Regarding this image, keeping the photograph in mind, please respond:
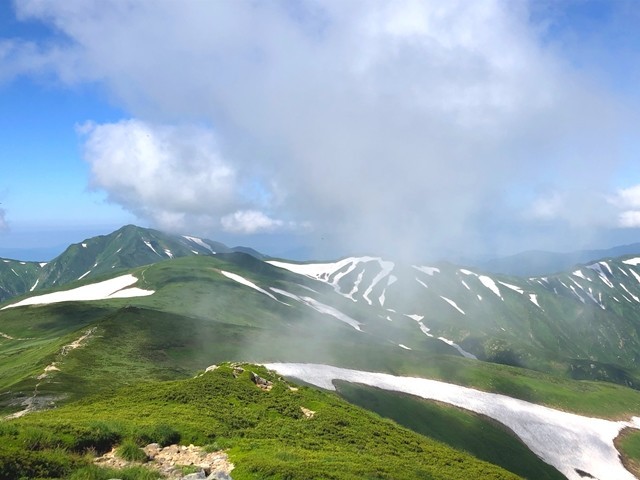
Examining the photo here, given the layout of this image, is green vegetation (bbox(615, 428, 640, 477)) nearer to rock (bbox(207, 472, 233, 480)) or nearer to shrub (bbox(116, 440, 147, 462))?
rock (bbox(207, 472, 233, 480))

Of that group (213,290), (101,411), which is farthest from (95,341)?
(213,290)

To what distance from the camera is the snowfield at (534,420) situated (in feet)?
287

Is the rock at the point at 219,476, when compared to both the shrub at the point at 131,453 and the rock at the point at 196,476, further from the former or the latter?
the shrub at the point at 131,453

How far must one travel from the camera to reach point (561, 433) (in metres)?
97.2

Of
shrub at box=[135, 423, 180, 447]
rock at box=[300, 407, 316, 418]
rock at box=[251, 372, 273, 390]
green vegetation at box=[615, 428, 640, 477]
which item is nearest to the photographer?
shrub at box=[135, 423, 180, 447]

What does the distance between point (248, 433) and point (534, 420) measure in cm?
A: 8973

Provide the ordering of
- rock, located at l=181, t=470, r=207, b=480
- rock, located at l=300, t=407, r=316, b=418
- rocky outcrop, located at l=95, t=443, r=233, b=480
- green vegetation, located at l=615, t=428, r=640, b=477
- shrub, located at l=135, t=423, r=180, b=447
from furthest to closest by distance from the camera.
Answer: green vegetation, located at l=615, t=428, r=640, b=477
rock, located at l=300, t=407, r=316, b=418
shrub, located at l=135, t=423, r=180, b=447
rocky outcrop, located at l=95, t=443, r=233, b=480
rock, located at l=181, t=470, r=207, b=480

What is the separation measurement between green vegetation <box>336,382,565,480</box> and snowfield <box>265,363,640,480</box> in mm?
5032

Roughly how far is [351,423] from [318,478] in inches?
716

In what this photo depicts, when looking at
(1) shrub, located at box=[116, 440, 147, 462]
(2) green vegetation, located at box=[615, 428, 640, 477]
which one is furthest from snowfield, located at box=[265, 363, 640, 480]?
(1) shrub, located at box=[116, 440, 147, 462]

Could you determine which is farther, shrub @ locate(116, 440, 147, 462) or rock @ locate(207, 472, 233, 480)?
shrub @ locate(116, 440, 147, 462)

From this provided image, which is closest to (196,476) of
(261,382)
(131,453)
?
(131,453)

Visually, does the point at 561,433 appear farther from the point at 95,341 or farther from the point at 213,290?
the point at 213,290

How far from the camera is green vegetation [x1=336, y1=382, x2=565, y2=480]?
75.4 meters
